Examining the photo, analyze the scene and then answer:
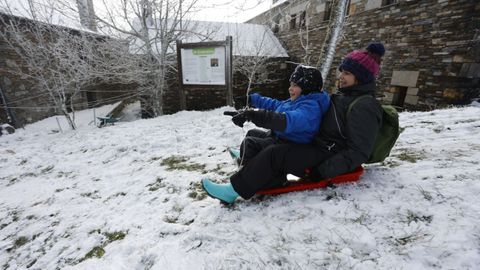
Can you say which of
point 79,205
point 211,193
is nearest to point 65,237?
point 79,205

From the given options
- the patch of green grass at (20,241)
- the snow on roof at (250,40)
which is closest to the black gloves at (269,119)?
the patch of green grass at (20,241)

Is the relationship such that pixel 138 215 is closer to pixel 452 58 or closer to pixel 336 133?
pixel 336 133

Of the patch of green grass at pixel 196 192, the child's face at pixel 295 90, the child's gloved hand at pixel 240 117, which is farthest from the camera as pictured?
the patch of green grass at pixel 196 192

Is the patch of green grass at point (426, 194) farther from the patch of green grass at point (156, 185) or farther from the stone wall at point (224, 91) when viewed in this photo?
the stone wall at point (224, 91)

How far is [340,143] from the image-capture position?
207cm

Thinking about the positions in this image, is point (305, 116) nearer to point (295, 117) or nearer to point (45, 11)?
point (295, 117)

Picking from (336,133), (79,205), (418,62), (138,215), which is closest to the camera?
(336,133)

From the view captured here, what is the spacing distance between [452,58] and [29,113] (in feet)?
52.5

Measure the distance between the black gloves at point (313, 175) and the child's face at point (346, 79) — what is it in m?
0.80

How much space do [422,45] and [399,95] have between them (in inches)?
71.9

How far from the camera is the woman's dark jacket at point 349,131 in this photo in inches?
76.8

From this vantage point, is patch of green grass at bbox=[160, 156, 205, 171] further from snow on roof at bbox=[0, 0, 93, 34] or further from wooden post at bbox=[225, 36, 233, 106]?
snow on roof at bbox=[0, 0, 93, 34]

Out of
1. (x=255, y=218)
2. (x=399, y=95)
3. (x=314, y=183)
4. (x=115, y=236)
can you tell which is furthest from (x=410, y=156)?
(x=399, y=95)

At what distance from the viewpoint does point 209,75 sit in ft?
21.6
